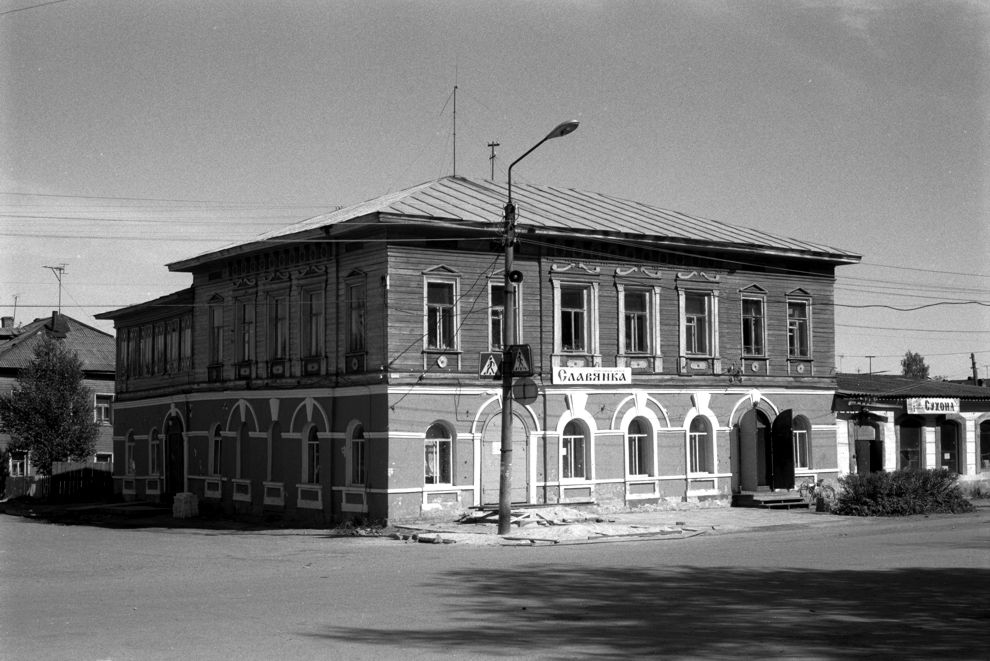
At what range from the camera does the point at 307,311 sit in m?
33.6

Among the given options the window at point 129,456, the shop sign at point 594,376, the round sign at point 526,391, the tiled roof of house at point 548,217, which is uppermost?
the tiled roof of house at point 548,217

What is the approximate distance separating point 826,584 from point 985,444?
2952 cm

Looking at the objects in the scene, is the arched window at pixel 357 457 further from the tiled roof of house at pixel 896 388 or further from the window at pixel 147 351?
the window at pixel 147 351

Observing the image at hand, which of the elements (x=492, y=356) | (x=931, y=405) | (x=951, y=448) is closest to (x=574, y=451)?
(x=492, y=356)

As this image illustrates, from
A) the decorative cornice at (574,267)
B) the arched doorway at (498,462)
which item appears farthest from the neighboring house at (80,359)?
the decorative cornice at (574,267)

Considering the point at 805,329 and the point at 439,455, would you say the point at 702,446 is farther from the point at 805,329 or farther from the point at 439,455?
the point at 439,455

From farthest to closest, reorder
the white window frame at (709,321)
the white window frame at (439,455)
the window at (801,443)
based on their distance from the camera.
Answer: the window at (801,443), the white window frame at (709,321), the white window frame at (439,455)

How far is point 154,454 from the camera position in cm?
4456

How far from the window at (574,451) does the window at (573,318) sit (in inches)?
85.9

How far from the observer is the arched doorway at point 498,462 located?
3114 centimetres

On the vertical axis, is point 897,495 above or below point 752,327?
below

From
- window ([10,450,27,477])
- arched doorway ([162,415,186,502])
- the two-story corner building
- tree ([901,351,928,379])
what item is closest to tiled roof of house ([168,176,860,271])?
the two-story corner building

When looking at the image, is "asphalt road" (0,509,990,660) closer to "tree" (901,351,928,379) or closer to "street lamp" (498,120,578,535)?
"street lamp" (498,120,578,535)

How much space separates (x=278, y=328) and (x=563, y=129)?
13.5 metres
